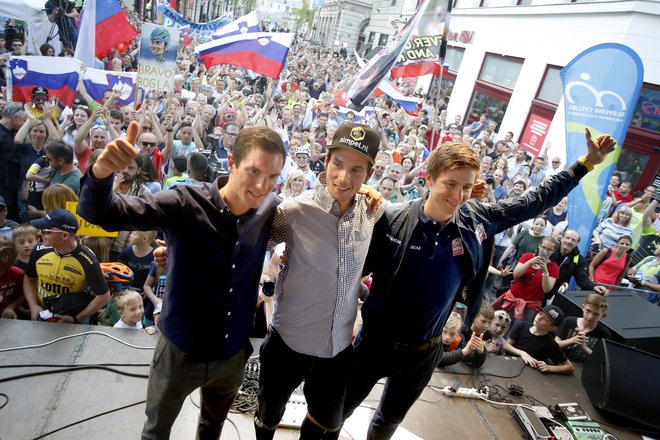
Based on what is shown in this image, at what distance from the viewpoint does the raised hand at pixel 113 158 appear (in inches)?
65.1

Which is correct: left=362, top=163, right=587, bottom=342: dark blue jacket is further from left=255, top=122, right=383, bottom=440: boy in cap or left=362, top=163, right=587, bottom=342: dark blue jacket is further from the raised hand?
the raised hand

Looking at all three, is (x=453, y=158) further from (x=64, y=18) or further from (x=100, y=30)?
(x=64, y=18)

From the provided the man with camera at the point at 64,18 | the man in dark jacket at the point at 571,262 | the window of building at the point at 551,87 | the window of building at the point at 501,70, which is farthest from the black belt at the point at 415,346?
the window of building at the point at 501,70

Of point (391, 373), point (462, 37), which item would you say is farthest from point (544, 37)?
point (391, 373)

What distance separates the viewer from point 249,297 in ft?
7.34

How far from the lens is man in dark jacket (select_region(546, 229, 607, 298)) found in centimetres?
645

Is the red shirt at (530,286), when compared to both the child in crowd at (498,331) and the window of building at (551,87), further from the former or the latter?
the window of building at (551,87)

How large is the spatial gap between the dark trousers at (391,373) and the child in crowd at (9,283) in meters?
3.37

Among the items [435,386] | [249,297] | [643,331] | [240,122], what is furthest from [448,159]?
[240,122]

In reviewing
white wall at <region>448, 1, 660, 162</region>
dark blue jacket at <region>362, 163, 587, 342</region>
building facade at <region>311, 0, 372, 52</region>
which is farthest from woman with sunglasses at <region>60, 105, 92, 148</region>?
building facade at <region>311, 0, 372, 52</region>

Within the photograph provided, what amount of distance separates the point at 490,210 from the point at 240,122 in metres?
7.66

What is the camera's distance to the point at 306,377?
7.84ft

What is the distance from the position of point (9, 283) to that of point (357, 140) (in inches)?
151

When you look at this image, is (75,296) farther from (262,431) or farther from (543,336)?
(543,336)
